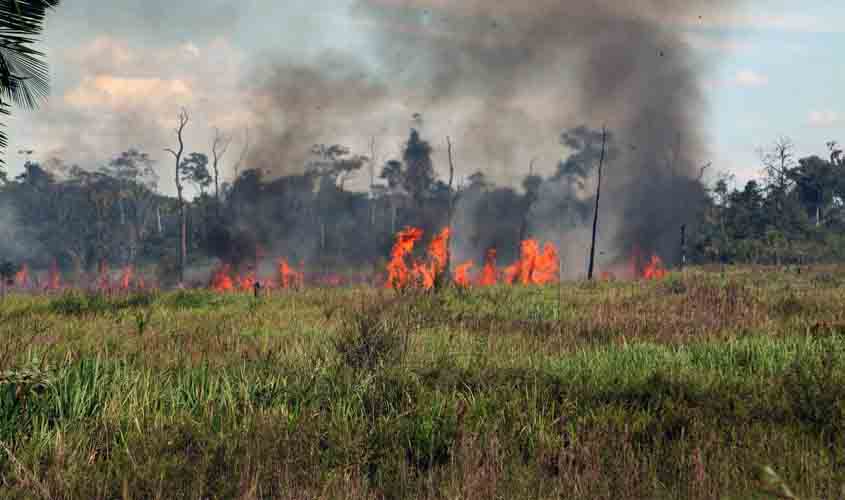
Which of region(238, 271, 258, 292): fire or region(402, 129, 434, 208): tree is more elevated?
region(402, 129, 434, 208): tree

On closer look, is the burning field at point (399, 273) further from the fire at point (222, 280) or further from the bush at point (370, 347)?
the bush at point (370, 347)

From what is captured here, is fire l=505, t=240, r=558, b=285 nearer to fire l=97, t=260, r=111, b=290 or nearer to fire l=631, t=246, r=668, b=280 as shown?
fire l=631, t=246, r=668, b=280

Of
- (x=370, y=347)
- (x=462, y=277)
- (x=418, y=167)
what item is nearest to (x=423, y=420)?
(x=370, y=347)

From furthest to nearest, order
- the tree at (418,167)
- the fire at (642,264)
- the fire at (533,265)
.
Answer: the tree at (418,167), the fire at (642,264), the fire at (533,265)

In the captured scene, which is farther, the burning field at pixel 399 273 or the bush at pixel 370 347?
the burning field at pixel 399 273

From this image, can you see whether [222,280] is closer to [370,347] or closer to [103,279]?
[103,279]

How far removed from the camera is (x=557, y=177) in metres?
71.0

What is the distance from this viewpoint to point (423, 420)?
17.1ft

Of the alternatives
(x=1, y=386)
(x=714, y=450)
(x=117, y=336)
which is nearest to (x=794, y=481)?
(x=714, y=450)

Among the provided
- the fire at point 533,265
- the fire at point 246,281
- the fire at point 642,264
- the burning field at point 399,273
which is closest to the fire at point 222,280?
the burning field at point 399,273

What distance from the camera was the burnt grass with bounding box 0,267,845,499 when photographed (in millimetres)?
4203

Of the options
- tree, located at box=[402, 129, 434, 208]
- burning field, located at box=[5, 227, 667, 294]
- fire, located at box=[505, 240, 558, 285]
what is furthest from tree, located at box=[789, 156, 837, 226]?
fire, located at box=[505, 240, 558, 285]

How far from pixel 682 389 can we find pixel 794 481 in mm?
2077

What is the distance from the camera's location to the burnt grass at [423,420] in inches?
165
